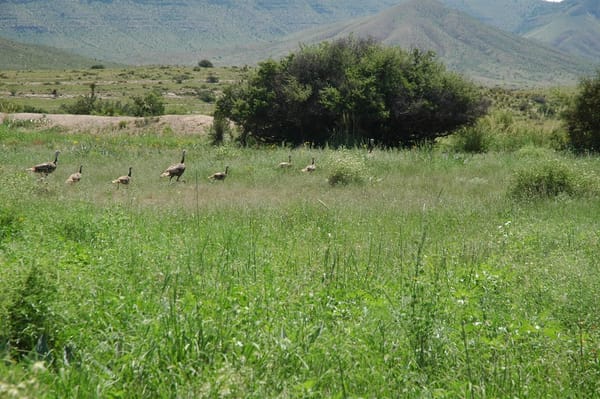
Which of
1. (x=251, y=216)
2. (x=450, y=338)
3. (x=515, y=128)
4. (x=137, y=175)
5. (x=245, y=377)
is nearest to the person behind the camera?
(x=245, y=377)

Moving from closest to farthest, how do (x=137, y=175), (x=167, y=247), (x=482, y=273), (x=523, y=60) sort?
(x=482, y=273)
(x=167, y=247)
(x=137, y=175)
(x=523, y=60)

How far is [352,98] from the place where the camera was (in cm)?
2202

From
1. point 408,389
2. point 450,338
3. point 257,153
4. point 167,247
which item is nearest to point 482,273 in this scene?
point 450,338

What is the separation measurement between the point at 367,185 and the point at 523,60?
648 ft

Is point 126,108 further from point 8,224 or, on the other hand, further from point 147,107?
point 8,224

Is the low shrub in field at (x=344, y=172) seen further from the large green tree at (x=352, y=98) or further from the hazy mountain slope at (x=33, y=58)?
the hazy mountain slope at (x=33, y=58)

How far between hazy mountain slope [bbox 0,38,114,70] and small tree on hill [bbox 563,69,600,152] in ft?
373

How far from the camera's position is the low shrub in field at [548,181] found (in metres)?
11.9

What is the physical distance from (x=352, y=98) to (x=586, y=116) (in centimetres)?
858

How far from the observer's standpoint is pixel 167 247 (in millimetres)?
7012

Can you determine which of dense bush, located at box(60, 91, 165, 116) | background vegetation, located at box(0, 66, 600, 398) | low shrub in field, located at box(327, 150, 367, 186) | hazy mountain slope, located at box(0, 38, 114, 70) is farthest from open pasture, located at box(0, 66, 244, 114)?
hazy mountain slope, located at box(0, 38, 114, 70)

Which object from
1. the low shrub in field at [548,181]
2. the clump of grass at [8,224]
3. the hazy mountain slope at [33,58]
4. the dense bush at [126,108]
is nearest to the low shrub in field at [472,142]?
the low shrub in field at [548,181]

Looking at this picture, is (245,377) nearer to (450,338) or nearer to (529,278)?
(450,338)

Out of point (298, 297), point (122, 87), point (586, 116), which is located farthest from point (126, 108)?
point (298, 297)
